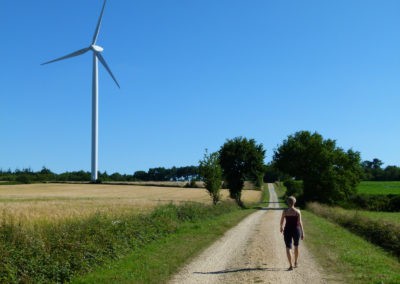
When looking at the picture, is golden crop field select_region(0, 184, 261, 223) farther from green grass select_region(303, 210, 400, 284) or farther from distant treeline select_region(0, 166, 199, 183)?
distant treeline select_region(0, 166, 199, 183)

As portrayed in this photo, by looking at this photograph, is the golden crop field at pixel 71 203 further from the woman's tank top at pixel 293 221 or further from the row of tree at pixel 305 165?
the woman's tank top at pixel 293 221

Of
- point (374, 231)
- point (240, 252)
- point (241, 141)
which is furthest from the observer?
point (241, 141)

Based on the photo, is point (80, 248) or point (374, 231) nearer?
point (80, 248)

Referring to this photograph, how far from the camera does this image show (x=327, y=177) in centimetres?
6894

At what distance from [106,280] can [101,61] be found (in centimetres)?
6969

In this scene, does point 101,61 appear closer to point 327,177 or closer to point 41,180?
point 327,177

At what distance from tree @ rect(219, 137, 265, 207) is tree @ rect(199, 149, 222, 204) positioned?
47.5ft

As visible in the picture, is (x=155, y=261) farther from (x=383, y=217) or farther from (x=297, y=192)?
(x=297, y=192)

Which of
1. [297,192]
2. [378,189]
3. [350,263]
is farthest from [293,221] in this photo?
[378,189]

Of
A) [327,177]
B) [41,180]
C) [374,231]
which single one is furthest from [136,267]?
[41,180]

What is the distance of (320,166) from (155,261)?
192ft

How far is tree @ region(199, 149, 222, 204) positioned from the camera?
1948 inches

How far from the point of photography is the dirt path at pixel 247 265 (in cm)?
1218

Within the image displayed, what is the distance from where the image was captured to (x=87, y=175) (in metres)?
147
